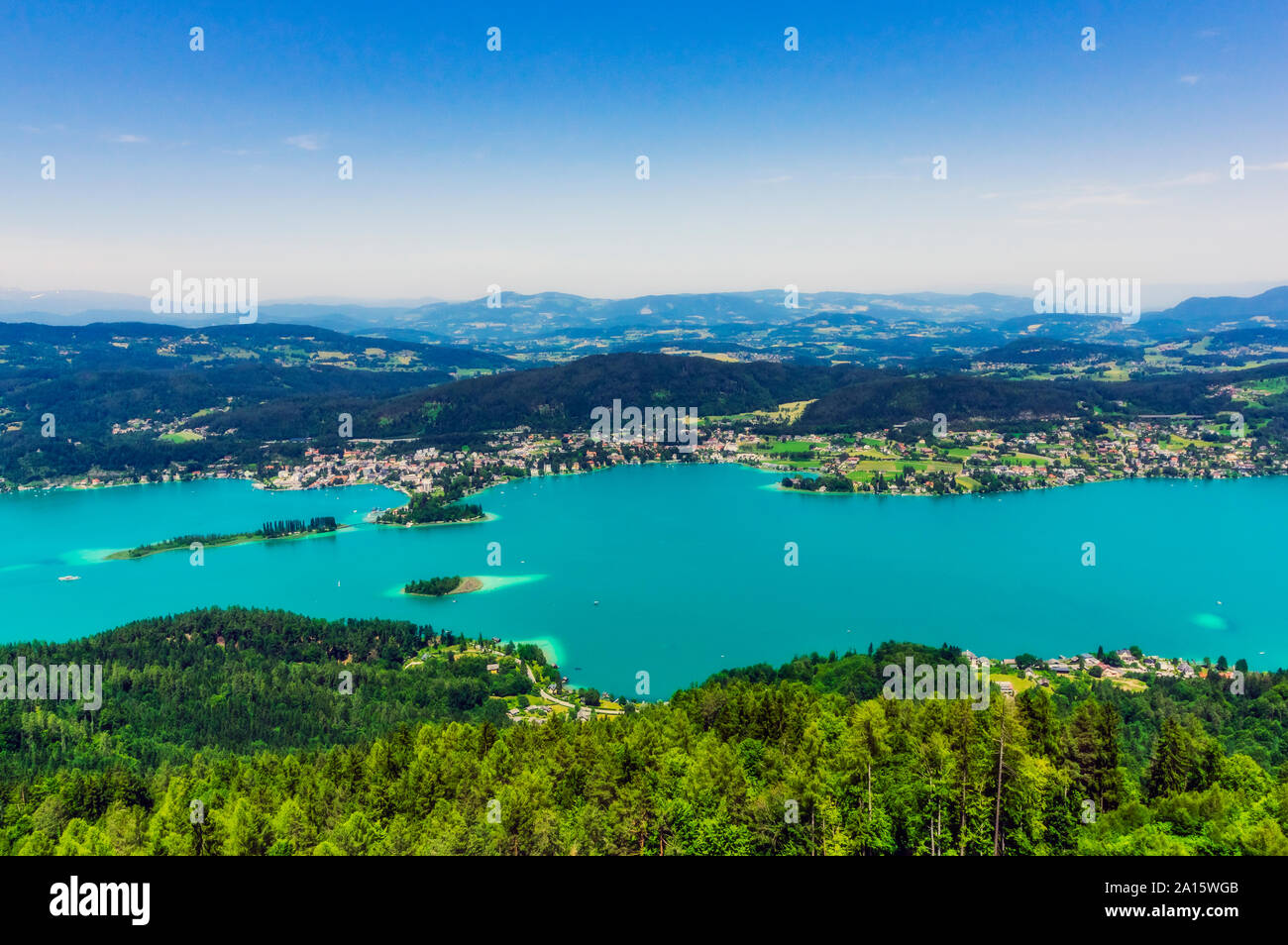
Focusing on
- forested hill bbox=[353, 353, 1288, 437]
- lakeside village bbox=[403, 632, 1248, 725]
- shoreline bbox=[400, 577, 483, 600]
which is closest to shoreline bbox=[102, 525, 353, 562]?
shoreline bbox=[400, 577, 483, 600]

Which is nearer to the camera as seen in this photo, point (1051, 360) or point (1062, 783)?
point (1062, 783)

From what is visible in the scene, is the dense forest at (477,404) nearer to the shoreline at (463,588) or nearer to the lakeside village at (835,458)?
the lakeside village at (835,458)

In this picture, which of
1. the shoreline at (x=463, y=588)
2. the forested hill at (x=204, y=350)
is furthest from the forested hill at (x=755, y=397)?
the shoreline at (x=463, y=588)

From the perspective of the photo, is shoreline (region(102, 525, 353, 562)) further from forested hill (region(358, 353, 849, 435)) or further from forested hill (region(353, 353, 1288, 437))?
forested hill (region(353, 353, 1288, 437))

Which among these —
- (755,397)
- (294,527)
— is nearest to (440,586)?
(294,527)

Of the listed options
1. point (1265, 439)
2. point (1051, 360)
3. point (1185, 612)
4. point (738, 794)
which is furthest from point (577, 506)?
point (1051, 360)
